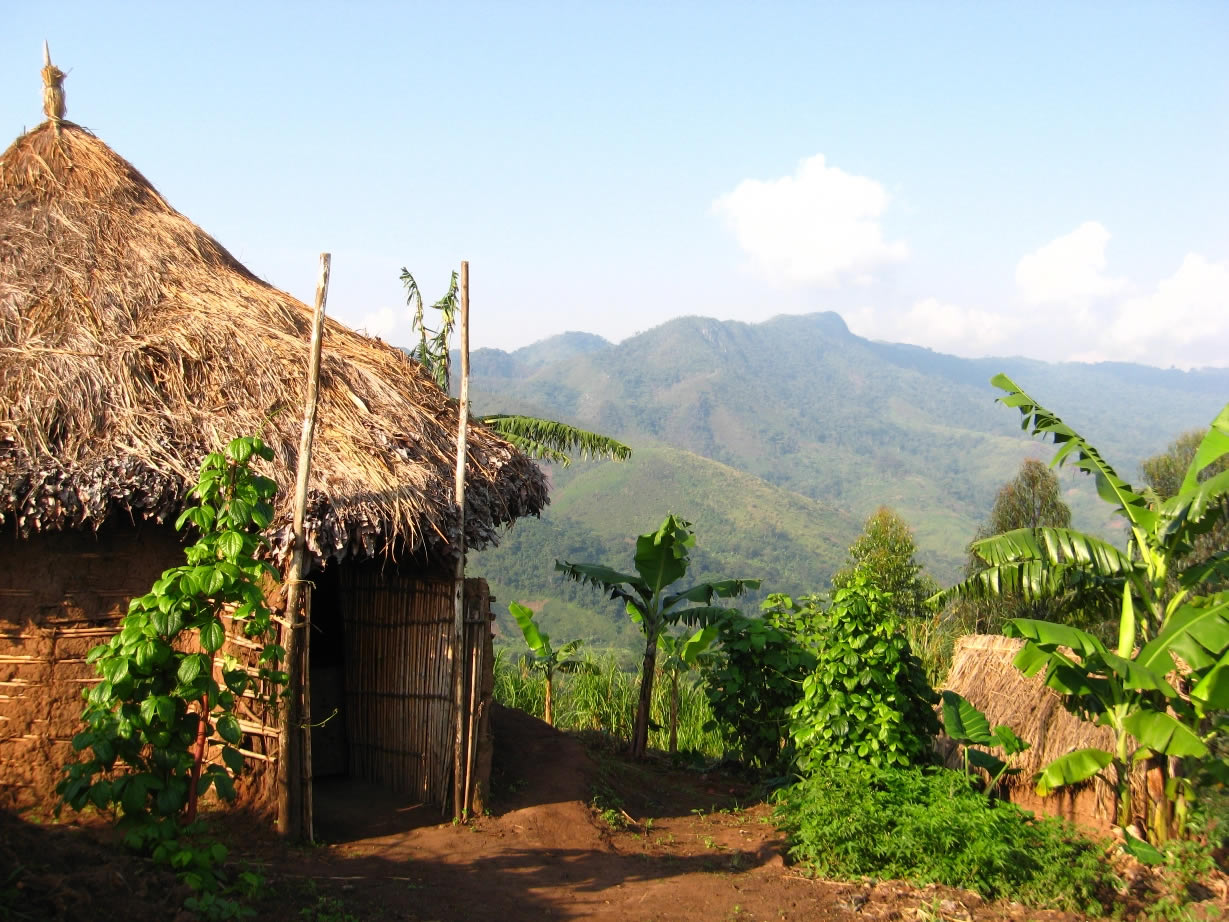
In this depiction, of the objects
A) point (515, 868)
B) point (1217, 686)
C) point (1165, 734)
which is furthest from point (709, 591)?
point (1217, 686)

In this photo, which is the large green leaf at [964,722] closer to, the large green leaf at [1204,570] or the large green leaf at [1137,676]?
the large green leaf at [1137,676]

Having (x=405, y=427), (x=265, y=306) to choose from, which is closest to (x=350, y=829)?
(x=405, y=427)

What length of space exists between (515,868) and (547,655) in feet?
13.1

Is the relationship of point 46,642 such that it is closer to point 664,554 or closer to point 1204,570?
point 664,554

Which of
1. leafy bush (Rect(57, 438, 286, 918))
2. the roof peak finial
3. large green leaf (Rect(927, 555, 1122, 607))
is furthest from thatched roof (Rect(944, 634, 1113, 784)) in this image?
the roof peak finial

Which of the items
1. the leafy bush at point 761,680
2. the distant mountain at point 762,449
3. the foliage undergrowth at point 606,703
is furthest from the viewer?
the distant mountain at point 762,449

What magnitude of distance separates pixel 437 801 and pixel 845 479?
132 metres

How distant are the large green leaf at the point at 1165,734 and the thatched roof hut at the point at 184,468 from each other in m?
3.96

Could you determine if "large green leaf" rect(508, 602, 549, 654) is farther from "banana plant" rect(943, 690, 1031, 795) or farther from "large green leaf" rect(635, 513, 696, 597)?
"banana plant" rect(943, 690, 1031, 795)

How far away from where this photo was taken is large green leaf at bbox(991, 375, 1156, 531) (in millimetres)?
6559

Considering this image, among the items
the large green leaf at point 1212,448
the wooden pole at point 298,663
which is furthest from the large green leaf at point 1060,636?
the wooden pole at point 298,663

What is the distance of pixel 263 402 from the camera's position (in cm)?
656

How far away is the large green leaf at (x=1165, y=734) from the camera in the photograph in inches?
227

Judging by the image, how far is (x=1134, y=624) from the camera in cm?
657
